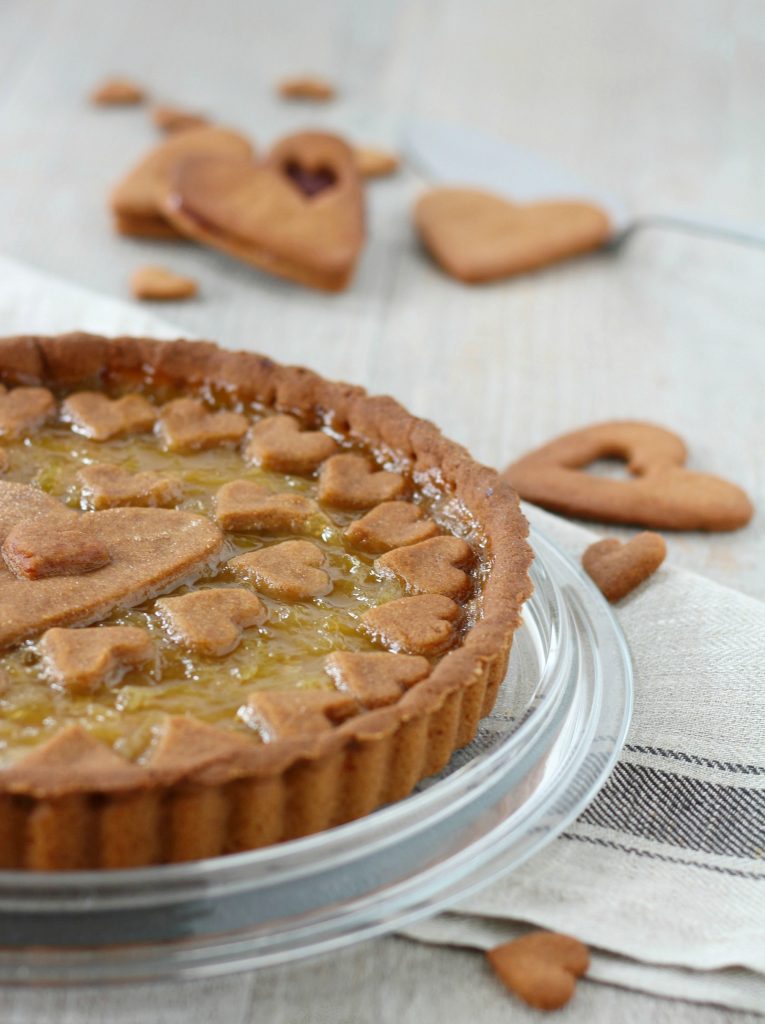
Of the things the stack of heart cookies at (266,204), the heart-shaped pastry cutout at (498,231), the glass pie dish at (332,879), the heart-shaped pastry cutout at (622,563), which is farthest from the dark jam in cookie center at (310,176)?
the glass pie dish at (332,879)

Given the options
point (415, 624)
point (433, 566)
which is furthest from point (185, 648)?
point (433, 566)

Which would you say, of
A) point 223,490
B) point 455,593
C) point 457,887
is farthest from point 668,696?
point 223,490

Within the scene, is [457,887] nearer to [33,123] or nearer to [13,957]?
[13,957]

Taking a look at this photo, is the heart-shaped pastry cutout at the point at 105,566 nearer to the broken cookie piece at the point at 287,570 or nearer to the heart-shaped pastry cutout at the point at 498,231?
the broken cookie piece at the point at 287,570

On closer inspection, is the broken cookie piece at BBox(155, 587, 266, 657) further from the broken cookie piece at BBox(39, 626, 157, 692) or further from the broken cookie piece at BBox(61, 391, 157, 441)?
the broken cookie piece at BBox(61, 391, 157, 441)

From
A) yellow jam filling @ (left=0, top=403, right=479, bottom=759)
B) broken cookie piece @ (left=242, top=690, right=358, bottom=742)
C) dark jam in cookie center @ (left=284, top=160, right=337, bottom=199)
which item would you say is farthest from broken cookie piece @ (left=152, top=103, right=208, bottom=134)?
broken cookie piece @ (left=242, top=690, right=358, bottom=742)

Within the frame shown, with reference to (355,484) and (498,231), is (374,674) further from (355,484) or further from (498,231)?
(498,231)

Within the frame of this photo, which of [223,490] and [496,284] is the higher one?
[223,490]
